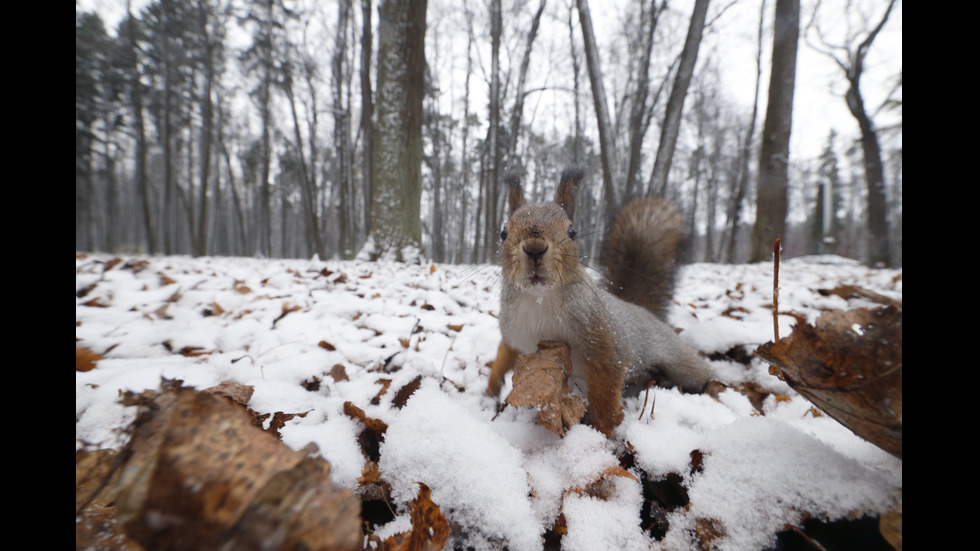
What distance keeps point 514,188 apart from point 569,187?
23 cm

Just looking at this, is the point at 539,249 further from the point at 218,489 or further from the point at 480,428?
the point at 218,489

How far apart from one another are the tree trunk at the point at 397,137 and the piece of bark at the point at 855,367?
4921mm

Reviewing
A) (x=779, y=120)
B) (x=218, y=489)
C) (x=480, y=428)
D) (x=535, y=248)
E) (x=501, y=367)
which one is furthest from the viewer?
(x=779, y=120)

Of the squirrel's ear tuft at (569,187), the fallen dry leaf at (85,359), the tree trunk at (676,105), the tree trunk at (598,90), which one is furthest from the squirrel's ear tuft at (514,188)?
the tree trunk at (676,105)

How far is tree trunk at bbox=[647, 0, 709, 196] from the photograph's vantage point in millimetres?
4094

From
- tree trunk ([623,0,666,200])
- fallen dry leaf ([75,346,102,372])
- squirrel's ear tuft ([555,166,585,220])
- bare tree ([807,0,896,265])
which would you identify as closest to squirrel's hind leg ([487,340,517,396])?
squirrel's ear tuft ([555,166,585,220])

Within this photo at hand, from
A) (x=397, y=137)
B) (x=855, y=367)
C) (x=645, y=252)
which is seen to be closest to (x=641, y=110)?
(x=397, y=137)

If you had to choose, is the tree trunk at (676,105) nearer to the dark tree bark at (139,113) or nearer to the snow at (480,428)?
the snow at (480,428)

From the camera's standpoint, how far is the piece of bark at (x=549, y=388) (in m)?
0.97

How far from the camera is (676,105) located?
13.6 ft
